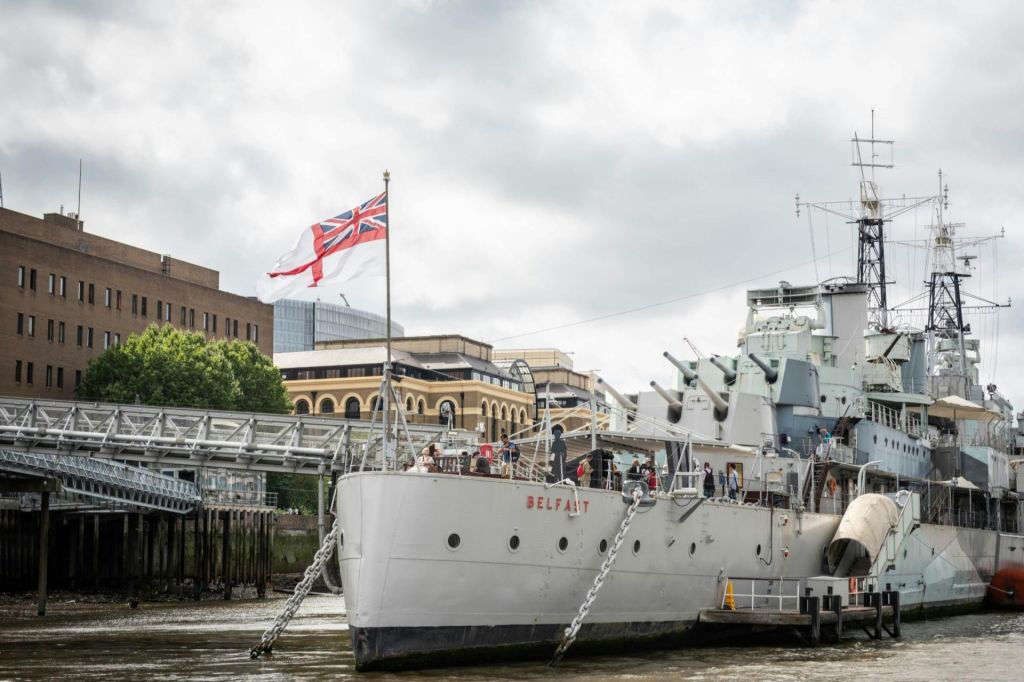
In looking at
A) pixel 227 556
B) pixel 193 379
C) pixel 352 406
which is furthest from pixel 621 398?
pixel 352 406

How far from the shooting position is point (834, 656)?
32.3 meters

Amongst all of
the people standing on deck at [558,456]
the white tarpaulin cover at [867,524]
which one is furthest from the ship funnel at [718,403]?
the people standing on deck at [558,456]

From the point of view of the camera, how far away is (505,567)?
28750 millimetres

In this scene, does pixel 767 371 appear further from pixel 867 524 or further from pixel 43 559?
pixel 43 559

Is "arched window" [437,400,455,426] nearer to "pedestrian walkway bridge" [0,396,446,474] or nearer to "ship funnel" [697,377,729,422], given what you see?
"pedestrian walkway bridge" [0,396,446,474]

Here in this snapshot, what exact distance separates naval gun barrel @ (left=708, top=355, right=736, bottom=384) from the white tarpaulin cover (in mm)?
5590

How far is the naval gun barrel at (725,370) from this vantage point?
143 ft

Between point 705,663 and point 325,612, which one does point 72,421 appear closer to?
point 325,612

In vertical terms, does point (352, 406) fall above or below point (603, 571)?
above

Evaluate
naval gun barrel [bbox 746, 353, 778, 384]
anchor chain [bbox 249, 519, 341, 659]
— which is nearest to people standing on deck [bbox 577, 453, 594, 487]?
anchor chain [bbox 249, 519, 341, 659]

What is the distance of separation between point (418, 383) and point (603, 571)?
100 m

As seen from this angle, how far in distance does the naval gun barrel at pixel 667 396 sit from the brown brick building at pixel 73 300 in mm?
61703

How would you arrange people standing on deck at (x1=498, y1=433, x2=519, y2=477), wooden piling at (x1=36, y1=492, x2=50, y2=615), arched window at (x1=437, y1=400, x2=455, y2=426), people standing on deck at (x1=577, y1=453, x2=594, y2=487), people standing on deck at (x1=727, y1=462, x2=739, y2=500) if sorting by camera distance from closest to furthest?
people standing on deck at (x1=498, y1=433, x2=519, y2=477)
people standing on deck at (x1=577, y1=453, x2=594, y2=487)
arched window at (x1=437, y1=400, x2=455, y2=426)
people standing on deck at (x1=727, y1=462, x2=739, y2=500)
wooden piling at (x1=36, y1=492, x2=50, y2=615)

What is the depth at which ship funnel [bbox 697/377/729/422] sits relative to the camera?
40.8m
